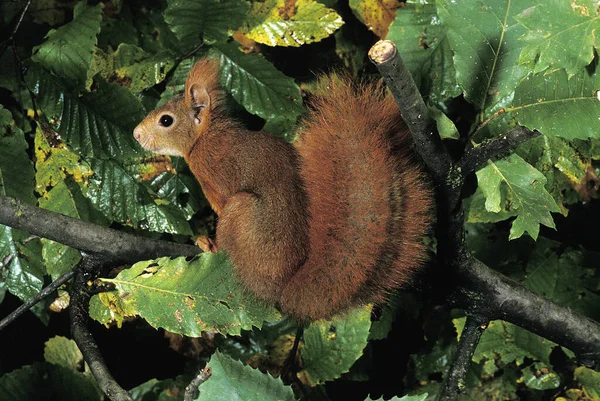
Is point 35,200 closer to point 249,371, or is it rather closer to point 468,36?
point 249,371

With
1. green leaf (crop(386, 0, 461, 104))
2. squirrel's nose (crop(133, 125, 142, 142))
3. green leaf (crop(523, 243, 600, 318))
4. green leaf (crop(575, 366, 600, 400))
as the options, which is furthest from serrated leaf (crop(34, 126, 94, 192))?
green leaf (crop(575, 366, 600, 400))

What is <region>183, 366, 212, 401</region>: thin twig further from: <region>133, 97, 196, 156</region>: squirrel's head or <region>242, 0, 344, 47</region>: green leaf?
<region>242, 0, 344, 47</region>: green leaf

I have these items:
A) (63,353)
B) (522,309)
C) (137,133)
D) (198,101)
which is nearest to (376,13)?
(198,101)

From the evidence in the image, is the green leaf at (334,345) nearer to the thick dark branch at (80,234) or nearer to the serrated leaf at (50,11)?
the thick dark branch at (80,234)

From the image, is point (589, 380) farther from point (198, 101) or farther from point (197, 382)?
point (198, 101)

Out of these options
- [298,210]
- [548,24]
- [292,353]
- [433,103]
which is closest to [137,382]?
[292,353]
